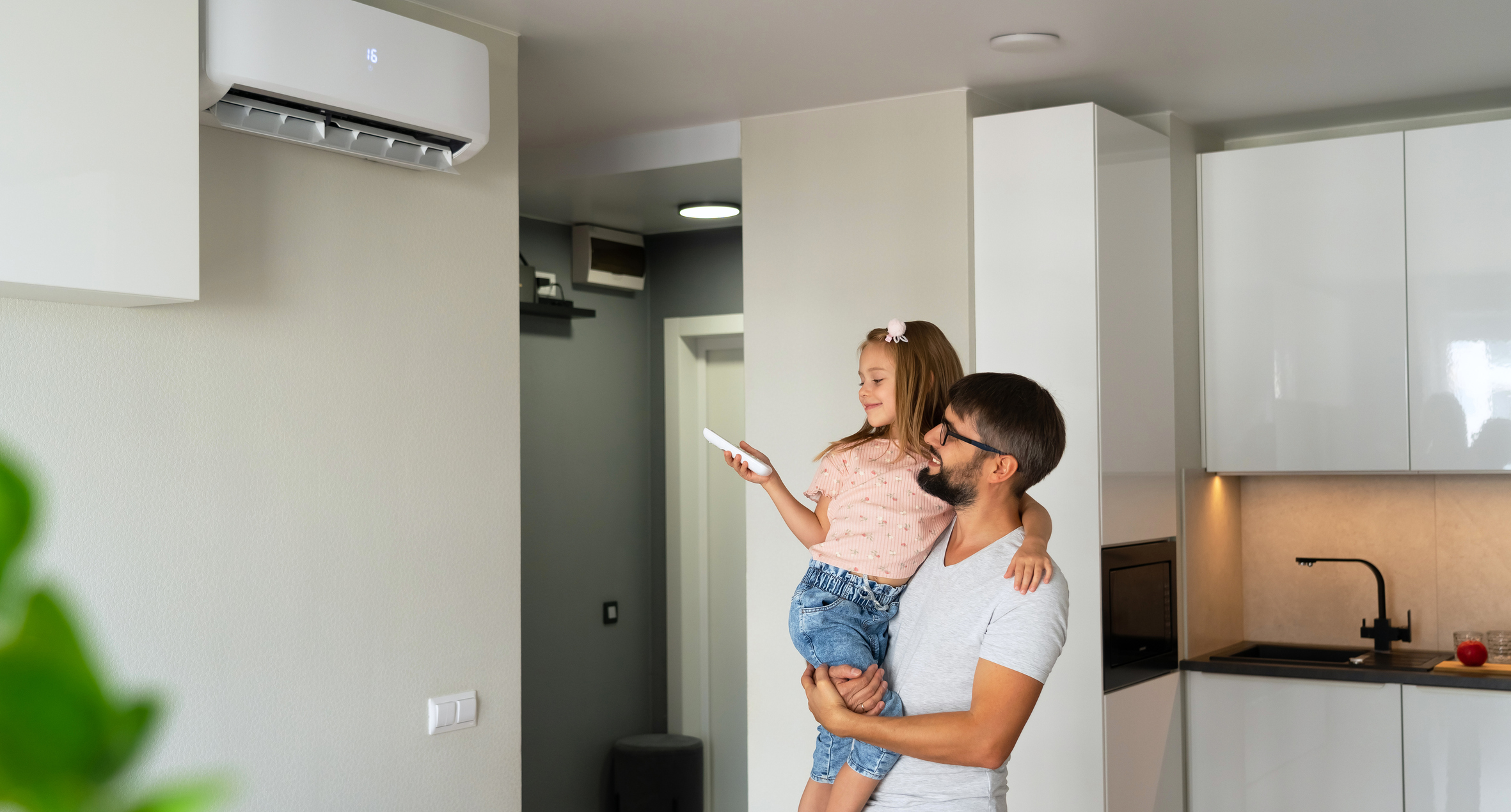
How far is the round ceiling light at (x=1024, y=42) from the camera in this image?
293 centimetres

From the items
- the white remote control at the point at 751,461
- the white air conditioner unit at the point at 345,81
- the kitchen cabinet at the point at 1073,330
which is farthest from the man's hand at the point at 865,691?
the kitchen cabinet at the point at 1073,330

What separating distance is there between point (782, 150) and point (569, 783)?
2.70 metres

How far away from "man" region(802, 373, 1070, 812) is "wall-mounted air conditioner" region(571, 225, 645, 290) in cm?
325

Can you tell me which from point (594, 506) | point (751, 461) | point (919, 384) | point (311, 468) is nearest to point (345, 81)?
point (311, 468)

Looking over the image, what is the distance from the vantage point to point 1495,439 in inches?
137

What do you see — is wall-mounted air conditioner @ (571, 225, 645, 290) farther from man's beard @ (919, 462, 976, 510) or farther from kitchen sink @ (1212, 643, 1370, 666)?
man's beard @ (919, 462, 976, 510)

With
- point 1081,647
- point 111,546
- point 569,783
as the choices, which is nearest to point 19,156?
point 111,546

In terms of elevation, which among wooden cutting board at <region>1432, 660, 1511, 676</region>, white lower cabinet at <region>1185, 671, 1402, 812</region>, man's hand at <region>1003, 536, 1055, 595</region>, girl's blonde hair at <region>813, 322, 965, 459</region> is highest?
girl's blonde hair at <region>813, 322, 965, 459</region>

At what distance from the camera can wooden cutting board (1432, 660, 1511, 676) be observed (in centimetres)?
341

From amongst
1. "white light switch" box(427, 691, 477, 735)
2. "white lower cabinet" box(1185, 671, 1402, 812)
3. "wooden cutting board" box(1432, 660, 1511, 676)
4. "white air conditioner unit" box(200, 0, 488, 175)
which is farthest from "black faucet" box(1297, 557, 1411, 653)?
"white air conditioner unit" box(200, 0, 488, 175)

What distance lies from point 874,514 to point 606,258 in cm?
305

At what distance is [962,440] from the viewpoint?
172cm

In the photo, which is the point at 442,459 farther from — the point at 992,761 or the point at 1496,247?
the point at 1496,247

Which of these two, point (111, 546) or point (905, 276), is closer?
point (111, 546)
